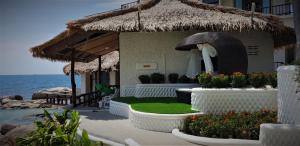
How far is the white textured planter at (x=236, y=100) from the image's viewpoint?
11.2 metres

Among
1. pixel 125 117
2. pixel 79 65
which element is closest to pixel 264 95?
pixel 125 117

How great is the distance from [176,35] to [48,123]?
10.7 metres

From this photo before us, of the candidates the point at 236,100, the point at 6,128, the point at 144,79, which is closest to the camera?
the point at 236,100

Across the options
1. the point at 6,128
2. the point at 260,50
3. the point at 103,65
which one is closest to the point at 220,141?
the point at 6,128

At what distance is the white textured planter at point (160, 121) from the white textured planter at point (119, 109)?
9.22 ft

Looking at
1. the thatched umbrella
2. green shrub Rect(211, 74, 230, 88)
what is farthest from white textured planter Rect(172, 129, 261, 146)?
the thatched umbrella

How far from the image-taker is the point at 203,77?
1230 centimetres

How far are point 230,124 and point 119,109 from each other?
6259 millimetres

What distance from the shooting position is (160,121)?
420 inches

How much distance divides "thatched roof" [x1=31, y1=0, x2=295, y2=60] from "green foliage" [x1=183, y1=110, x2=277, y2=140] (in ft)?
20.7

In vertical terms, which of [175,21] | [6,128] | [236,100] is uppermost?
[175,21]

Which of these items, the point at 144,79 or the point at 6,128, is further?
the point at 144,79

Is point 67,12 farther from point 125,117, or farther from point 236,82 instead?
point 236,82

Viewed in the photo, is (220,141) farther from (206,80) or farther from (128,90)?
(128,90)
